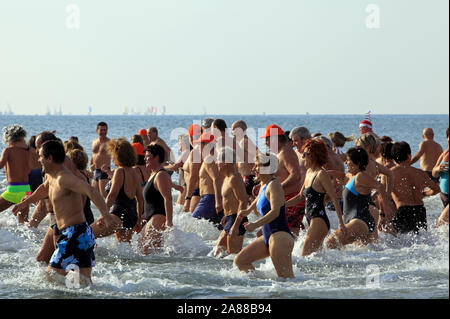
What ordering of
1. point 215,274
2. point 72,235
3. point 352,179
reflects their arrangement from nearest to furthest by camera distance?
1. point 72,235
2. point 215,274
3. point 352,179

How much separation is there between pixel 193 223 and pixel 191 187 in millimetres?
804

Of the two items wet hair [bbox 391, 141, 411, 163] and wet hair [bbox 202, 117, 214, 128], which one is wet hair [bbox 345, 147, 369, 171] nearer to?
wet hair [bbox 391, 141, 411, 163]

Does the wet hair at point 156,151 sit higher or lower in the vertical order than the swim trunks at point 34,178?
higher

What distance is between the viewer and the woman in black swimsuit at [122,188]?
29.6ft

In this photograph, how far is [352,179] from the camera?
9227 mm

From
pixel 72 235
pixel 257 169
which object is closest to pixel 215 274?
pixel 257 169

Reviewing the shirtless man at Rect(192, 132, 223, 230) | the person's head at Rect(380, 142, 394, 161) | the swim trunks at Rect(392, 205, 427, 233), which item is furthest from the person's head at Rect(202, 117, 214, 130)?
the swim trunks at Rect(392, 205, 427, 233)

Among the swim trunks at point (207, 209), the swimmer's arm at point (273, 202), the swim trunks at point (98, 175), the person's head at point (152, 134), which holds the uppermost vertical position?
the person's head at point (152, 134)

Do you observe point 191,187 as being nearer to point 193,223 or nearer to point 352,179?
point 193,223

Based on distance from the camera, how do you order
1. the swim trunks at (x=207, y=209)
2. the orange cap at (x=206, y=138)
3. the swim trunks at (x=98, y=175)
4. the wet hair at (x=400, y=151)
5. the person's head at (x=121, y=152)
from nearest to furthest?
the person's head at (x=121, y=152) → the wet hair at (x=400, y=151) → the swim trunks at (x=207, y=209) → the orange cap at (x=206, y=138) → the swim trunks at (x=98, y=175)

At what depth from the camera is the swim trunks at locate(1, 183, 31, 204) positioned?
38.3 feet

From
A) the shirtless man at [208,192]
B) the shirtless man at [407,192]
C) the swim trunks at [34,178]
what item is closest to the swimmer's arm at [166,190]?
the shirtless man at [208,192]

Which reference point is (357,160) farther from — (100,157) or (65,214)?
(100,157)

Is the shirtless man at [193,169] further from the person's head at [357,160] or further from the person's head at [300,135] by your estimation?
the person's head at [357,160]
